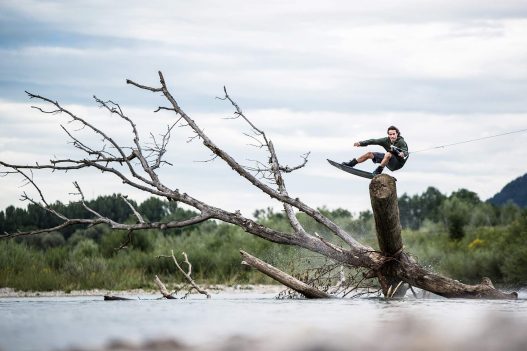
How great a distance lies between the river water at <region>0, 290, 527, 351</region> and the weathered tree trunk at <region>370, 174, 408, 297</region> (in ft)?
1.62

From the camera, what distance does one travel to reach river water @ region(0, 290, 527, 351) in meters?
8.71

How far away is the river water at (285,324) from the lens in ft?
28.6

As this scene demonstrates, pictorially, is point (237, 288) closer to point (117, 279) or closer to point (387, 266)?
point (117, 279)

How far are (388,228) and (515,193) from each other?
14119 centimetres

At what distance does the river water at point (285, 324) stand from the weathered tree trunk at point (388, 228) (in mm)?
494

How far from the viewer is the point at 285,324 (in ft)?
36.6

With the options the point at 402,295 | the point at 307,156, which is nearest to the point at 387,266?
the point at 402,295

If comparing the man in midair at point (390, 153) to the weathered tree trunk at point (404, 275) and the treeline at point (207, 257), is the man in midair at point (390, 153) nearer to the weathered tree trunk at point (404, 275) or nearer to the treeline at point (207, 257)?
the weathered tree trunk at point (404, 275)

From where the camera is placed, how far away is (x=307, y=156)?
17906 millimetres

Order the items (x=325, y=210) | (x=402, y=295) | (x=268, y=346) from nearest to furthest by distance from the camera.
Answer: (x=268, y=346) → (x=402, y=295) → (x=325, y=210)

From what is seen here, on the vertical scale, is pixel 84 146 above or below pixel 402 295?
above

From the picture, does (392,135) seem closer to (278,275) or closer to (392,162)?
(392,162)

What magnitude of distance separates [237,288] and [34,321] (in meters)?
14.1

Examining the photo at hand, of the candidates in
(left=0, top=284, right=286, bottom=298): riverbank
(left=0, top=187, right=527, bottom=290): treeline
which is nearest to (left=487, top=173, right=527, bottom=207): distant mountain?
(left=0, top=187, right=527, bottom=290): treeline
